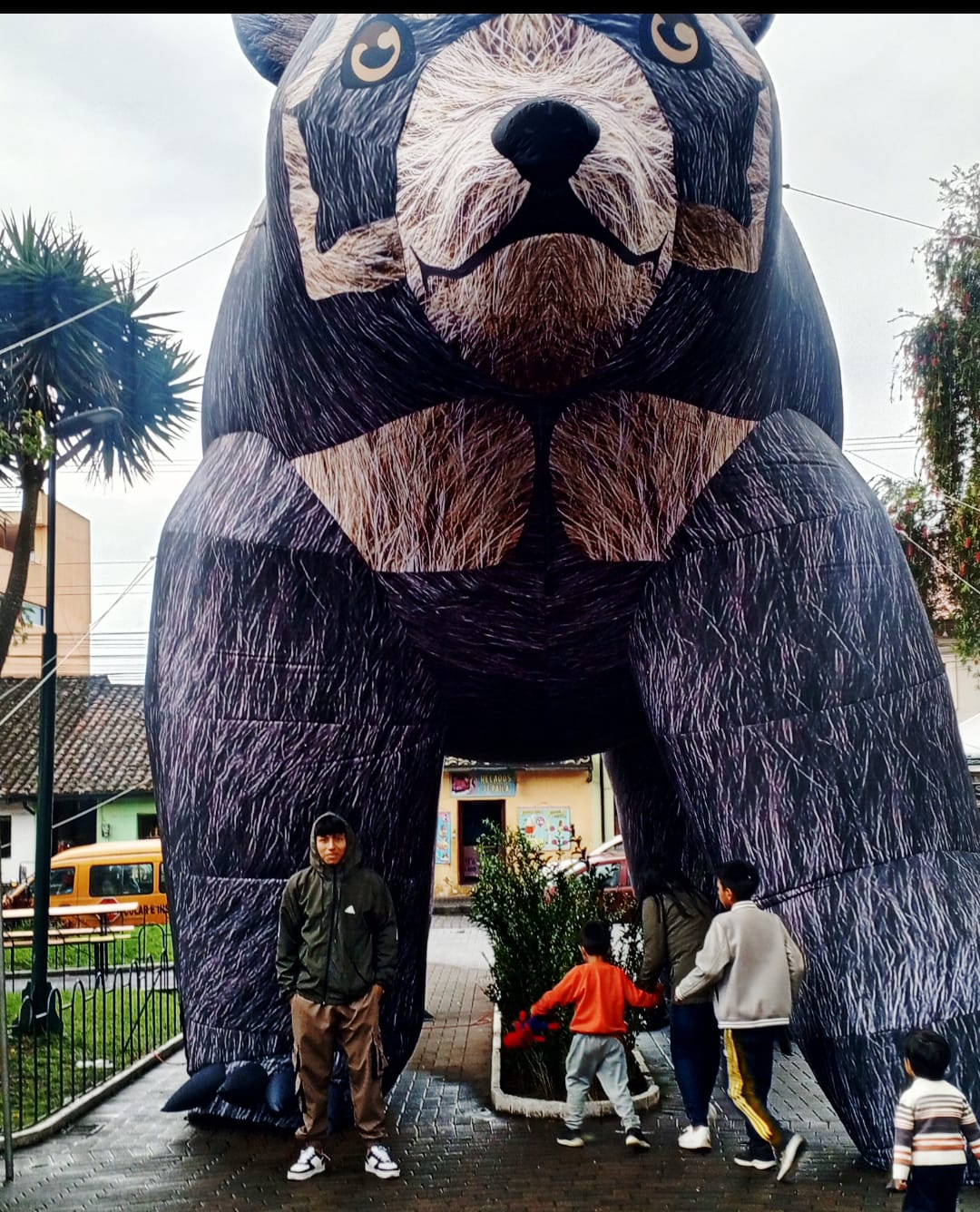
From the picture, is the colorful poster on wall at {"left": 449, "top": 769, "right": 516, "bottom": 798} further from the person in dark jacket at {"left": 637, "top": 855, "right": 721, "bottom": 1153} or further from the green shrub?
the person in dark jacket at {"left": 637, "top": 855, "right": 721, "bottom": 1153}

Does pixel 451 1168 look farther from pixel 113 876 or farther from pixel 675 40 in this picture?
pixel 675 40

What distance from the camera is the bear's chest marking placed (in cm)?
281

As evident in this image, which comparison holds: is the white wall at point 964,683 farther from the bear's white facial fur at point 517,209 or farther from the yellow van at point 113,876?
the yellow van at point 113,876

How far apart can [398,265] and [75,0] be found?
985mm

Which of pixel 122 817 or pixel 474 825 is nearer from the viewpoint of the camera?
pixel 122 817

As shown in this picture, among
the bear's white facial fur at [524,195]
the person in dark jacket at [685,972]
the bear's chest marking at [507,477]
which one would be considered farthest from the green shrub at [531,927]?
the bear's white facial fur at [524,195]

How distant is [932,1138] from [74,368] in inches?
117

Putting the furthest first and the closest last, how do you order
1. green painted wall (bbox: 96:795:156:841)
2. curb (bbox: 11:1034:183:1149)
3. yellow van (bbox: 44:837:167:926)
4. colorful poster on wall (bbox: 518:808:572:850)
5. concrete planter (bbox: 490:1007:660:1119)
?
colorful poster on wall (bbox: 518:808:572:850) < yellow van (bbox: 44:837:167:926) < green painted wall (bbox: 96:795:156:841) < concrete planter (bbox: 490:1007:660:1119) < curb (bbox: 11:1034:183:1149)

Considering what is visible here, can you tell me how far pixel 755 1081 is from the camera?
2.92m

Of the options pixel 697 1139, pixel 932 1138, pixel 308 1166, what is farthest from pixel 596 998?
pixel 932 1138

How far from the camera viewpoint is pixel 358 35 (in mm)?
2631

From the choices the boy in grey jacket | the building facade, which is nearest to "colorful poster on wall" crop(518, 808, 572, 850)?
the building facade

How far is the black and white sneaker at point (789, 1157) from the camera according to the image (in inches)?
111

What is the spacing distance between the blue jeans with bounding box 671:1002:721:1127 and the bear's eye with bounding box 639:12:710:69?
213 cm
